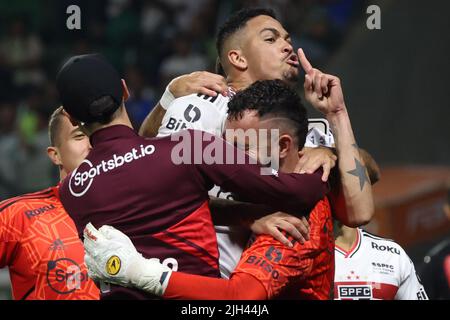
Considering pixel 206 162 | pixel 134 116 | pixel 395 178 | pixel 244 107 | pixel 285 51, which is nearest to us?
pixel 206 162

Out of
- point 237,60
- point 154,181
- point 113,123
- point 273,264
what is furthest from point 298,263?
point 237,60

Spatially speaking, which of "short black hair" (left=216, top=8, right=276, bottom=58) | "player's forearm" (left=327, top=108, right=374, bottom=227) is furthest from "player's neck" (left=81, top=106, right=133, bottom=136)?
"short black hair" (left=216, top=8, right=276, bottom=58)

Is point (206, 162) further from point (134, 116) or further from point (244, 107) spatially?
point (134, 116)

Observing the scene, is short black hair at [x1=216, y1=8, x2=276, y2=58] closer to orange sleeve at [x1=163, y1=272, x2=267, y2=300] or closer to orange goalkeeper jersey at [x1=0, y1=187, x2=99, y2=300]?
orange goalkeeper jersey at [x1=0, y1=187, x2=99, y2=300]

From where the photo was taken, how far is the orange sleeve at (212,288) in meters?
3.50

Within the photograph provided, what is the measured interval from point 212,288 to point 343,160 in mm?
864

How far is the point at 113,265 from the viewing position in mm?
3469

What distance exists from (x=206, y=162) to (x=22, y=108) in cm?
850

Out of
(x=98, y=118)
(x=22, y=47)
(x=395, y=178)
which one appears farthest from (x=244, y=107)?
(x=22, y=47)

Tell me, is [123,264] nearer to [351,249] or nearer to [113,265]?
[113,265]

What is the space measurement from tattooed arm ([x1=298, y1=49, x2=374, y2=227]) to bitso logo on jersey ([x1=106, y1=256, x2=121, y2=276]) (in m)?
1.05

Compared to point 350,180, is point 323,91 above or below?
above

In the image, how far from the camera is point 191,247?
3.62 m

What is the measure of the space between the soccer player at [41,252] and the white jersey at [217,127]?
28.2 inches
